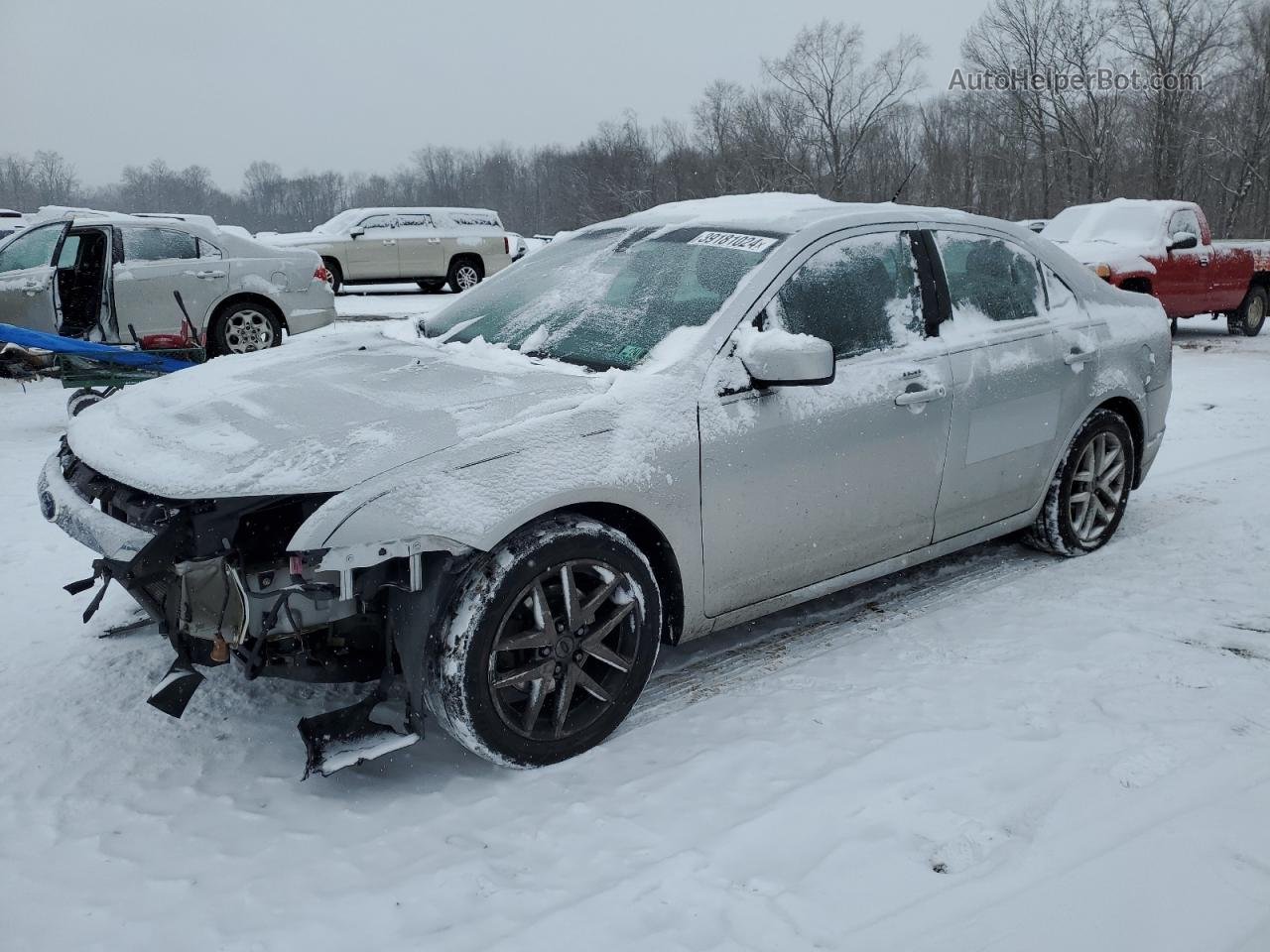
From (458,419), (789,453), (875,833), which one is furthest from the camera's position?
(789,453)

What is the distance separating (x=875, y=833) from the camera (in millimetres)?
2676

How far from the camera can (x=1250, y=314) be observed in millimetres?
14461

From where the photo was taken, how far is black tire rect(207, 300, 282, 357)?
1050 cm

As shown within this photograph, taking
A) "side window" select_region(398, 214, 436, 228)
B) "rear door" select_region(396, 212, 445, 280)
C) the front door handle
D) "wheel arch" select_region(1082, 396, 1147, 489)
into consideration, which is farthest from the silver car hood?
"side window" select_region(398, 214, 436, 228)

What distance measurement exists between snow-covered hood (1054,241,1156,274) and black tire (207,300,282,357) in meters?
9.45

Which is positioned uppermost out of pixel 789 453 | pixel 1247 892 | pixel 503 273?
pixel 503 273

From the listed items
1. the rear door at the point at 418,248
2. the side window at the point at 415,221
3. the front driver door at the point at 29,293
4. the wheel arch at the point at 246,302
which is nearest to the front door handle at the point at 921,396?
the wheel arch at the point at 246,302

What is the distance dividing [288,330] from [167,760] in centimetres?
850

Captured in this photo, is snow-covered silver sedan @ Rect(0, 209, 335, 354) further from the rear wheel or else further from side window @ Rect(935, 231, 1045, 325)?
the rear wheel

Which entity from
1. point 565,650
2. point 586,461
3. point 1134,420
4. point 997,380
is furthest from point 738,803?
point 1134,420

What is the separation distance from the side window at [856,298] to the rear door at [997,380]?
8.7 inches

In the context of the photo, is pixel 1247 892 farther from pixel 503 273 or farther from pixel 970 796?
pixel 503 273

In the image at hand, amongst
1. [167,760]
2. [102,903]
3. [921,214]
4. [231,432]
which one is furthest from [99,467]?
[921,214]

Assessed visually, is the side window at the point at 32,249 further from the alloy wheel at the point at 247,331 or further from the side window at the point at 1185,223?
the side window at the point at 1185,223
